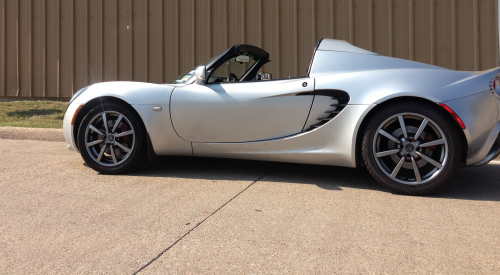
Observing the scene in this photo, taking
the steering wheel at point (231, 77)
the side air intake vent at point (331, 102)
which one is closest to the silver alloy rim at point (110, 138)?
the steering wheel at point (231, 77)

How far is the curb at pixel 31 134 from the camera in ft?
19.0

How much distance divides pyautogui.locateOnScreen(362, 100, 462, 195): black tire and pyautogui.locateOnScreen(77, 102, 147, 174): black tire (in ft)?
6.54

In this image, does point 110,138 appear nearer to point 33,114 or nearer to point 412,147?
point 412,147

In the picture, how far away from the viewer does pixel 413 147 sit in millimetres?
3012

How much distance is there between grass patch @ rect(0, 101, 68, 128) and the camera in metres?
6.37

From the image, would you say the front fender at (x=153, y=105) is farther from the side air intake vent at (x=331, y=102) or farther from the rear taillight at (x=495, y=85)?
the rear taillight at (x=495, y=85)

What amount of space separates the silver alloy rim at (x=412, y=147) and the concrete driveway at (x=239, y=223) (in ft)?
0.65

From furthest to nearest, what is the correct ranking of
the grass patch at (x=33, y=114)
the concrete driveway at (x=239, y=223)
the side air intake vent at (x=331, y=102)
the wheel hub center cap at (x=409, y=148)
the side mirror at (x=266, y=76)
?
the grass patch at (x=33, y=114) → the side mirror at (x=266, y=76) → the side air intake vent at (x=331, y=102) → the wheel hub center cap at (x=409, y=148) → the concrete driveway at (x=239, y=223)

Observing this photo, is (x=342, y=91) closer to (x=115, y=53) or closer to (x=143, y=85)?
(x=143, y=85)

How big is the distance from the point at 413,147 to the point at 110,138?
260 cm

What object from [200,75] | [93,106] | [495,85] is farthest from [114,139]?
[495,85]

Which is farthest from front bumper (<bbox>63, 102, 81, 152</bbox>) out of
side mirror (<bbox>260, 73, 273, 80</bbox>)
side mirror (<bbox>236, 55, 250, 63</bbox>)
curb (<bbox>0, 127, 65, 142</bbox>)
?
curb (<bbox>0, 127, 65, 142</bbox>)

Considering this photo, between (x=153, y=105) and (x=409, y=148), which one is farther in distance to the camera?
(x=153, y=105)

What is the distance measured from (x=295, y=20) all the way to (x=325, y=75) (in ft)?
16.3
